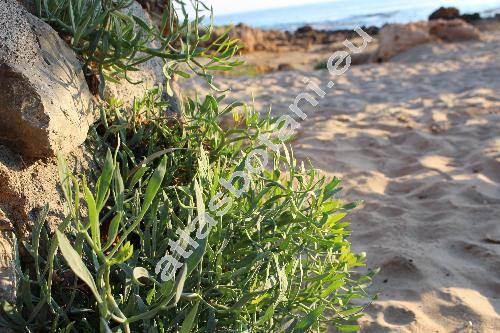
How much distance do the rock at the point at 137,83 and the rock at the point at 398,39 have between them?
7.93 metres

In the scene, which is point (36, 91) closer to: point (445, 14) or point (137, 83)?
point (137, 83)

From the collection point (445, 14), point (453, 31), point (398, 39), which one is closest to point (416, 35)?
point (398, 39)

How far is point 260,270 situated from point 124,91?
75cm

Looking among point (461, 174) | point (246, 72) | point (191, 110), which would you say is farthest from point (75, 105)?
point (246, 72)

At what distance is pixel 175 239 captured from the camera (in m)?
1.25

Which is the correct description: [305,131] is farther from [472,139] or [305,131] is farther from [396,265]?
[396,265]

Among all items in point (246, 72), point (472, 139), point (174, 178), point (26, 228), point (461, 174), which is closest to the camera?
point (26, 228)

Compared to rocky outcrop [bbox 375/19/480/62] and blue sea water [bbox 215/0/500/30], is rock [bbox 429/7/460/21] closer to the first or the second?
blue sea water [bbox 215/0/500/30]

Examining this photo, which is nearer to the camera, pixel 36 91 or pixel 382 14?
pixel 36 91

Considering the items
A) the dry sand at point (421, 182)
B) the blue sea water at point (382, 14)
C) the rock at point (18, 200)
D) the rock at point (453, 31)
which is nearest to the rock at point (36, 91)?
the rock at point (18, 200)

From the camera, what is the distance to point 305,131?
419cm

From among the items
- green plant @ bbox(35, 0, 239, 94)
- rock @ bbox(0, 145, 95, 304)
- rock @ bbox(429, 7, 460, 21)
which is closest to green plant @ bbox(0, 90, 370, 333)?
rock @ bbox(0, 145, 95, 304)

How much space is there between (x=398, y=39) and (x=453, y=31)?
1431 mm

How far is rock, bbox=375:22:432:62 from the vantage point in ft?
30.7
